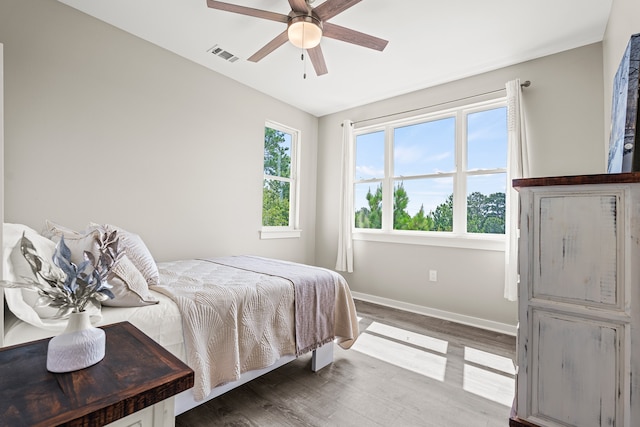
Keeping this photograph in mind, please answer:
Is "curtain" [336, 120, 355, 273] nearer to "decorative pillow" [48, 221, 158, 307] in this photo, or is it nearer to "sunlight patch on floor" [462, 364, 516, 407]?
"sunlight patch on floor" [462, 364, 516, 407]

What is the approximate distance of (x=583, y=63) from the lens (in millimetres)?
2631

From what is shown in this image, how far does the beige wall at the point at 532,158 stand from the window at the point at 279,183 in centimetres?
49

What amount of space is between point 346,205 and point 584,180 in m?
3.04

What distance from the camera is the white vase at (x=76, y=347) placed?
2.43 ft

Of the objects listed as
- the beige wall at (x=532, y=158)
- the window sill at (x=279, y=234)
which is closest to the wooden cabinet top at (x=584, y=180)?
the beige wall at (x=532, y=158)

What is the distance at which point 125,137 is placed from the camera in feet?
8.54

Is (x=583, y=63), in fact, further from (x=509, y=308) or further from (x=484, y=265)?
(x=509, y=308)

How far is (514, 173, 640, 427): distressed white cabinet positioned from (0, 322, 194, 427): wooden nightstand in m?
1.32

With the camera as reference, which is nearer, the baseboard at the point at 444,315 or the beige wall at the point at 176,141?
the beige wall at the point at 176,141

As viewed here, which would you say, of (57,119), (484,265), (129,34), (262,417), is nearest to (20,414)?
(262,417)

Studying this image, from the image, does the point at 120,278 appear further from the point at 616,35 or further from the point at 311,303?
the point at 616,35

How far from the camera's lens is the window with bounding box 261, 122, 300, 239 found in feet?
12.8

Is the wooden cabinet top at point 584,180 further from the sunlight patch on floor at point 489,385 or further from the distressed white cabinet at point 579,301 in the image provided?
the sunlight patch on floor at point 489,385

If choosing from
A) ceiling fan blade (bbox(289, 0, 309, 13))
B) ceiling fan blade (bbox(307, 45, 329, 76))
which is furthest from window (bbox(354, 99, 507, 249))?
ceiling fan blade (bbox(289, 0, 309, 13))
